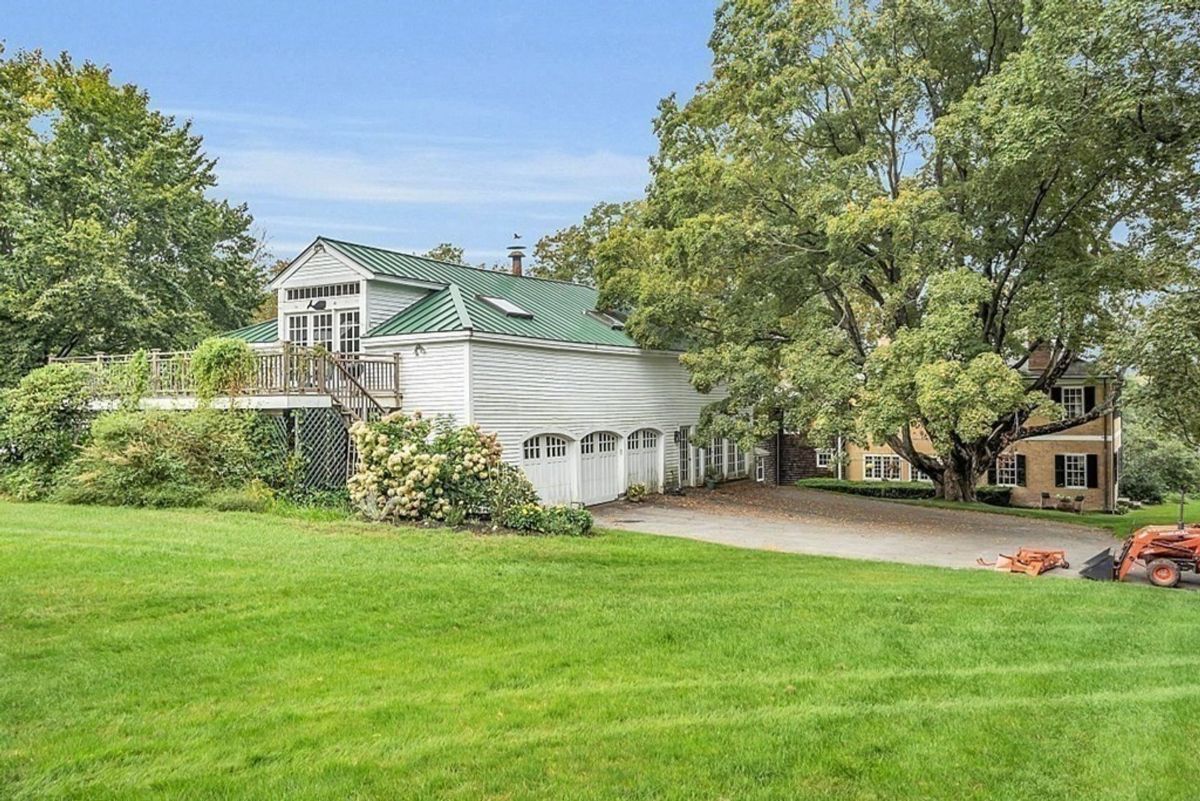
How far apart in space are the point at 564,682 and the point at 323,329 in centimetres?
1540

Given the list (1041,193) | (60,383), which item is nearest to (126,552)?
(60,383)

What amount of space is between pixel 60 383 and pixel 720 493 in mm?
16311

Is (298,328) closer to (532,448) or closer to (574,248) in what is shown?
(532,448)

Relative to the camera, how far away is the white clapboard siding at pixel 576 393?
55.3ft

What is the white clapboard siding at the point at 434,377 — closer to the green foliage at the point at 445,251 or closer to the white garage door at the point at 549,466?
the white garage door at the point at 549,466

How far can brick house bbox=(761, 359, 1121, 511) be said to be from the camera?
102 ft

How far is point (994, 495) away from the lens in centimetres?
3147

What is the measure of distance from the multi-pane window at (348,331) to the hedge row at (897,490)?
62.9ft

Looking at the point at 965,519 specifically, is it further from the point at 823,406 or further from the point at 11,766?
the point at 11,766

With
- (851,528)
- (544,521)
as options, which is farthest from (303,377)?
(851,528)

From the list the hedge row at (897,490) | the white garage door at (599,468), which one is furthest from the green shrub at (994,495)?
the white garage door at (599,468)

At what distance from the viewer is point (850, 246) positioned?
17594 millimetres

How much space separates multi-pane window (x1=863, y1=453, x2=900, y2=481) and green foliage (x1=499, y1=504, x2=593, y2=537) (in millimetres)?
27049

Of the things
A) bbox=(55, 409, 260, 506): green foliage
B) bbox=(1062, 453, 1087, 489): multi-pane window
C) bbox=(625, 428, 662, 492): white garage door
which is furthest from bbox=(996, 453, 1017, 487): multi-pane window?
bbox=(55, 409, 260, 506): green foliage
